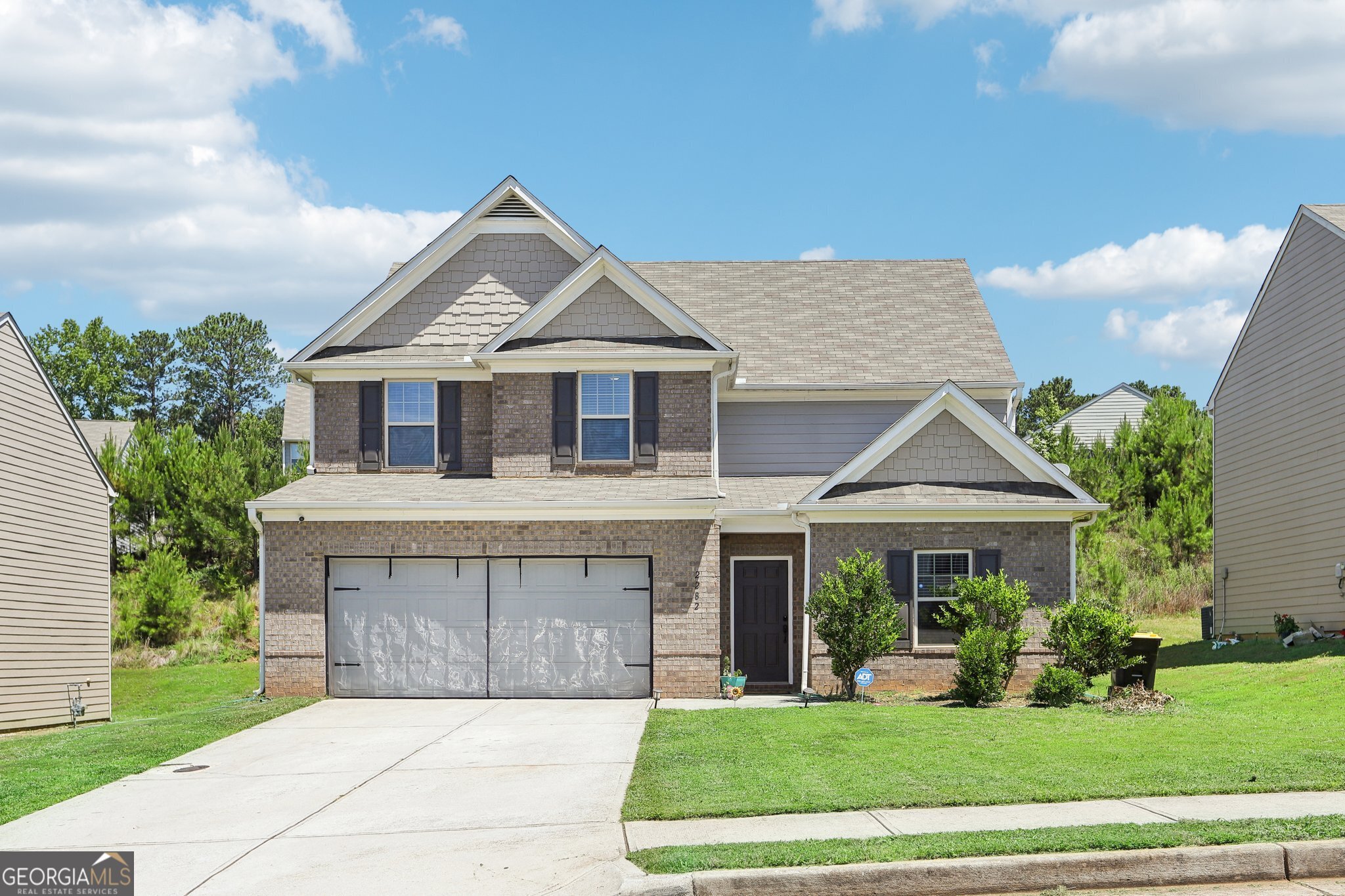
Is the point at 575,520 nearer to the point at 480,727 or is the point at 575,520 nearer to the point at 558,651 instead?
the point at 558,651

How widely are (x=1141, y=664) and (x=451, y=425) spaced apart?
1219cm

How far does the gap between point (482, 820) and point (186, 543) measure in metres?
30.1

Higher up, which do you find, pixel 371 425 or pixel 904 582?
pixel 371 425

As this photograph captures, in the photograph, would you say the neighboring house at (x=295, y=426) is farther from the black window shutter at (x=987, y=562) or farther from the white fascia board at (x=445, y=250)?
the black window shutter at (x=987, y=562)

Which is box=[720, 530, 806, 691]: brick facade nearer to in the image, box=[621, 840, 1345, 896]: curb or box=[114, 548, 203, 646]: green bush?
box=[621, 840, 1345, 896]: curb

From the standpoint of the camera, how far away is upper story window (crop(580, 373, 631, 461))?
20.3 m

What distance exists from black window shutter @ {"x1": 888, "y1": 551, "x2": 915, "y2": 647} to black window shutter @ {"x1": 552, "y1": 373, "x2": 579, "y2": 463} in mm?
5765

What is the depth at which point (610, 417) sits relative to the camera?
20344 mm

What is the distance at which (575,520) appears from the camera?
753 inches

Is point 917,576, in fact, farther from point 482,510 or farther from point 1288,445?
point 1288,445

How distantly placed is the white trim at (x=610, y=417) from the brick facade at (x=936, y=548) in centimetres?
364

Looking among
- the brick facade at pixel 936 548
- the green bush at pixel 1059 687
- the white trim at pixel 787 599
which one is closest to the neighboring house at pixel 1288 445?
the brick facade at pixel 936 548

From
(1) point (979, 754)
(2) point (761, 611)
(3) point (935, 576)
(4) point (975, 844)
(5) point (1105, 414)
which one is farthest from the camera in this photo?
(5) point (1105, 414)

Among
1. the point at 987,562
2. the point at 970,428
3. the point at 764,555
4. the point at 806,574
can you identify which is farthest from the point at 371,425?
the point at 987,562
